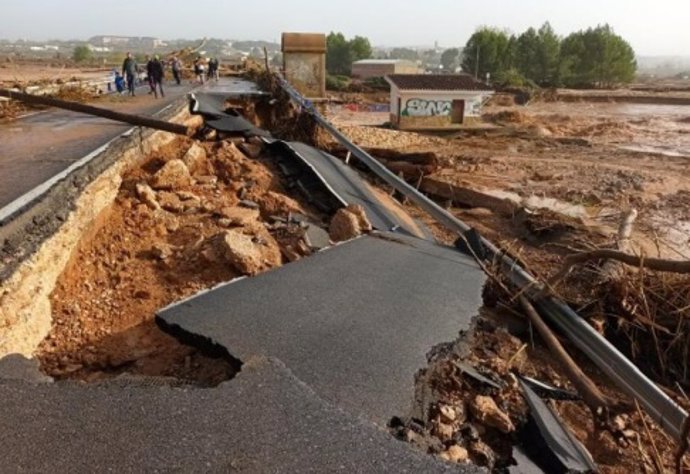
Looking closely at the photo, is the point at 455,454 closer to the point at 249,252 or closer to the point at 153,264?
the point at 249,252

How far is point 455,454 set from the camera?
9.20 ft

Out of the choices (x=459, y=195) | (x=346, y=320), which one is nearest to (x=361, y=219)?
(x=346, y=320)

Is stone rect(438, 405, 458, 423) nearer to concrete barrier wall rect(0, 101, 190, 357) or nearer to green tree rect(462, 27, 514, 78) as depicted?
concrete barrier wall rect(0, 101, 190, 357)

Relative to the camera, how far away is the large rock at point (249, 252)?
459 cm

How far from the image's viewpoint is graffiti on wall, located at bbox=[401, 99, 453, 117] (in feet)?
99.9

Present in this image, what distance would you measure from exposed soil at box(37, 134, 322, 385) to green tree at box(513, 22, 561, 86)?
6442 centimetres

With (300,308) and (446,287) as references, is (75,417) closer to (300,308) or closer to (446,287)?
(300,308)

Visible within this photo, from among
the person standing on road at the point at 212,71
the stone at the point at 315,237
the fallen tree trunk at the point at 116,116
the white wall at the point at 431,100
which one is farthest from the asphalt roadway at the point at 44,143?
the white wall at the point at 431,100

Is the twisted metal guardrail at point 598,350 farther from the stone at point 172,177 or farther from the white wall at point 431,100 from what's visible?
the white wall at point 431,100

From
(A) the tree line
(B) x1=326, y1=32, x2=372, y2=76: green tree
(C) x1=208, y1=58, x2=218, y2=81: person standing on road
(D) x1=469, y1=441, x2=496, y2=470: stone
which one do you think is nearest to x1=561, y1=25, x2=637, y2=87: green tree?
(A) the tree line

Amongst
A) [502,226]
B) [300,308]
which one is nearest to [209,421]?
[300,308]

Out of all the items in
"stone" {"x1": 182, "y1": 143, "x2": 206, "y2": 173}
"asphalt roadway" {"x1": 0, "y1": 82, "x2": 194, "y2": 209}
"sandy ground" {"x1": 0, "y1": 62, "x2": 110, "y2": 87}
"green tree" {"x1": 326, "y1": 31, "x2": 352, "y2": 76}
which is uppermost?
"green tree" {"x1": 326, "y1": 31, "x2": 352, "y2": 76}

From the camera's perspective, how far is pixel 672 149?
1007 inches

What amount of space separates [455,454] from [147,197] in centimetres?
430
